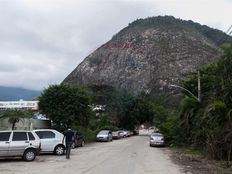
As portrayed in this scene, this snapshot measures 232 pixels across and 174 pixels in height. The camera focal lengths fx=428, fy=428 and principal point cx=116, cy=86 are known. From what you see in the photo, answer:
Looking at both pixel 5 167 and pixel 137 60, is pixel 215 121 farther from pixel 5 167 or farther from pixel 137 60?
pixel 137 60

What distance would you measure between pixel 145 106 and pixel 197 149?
6216cm

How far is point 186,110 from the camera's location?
40.5m

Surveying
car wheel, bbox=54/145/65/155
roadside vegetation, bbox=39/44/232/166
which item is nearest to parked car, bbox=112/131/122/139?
roadside vegetation, bbox=39/44/232/166

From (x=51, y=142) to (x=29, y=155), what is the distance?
16.1 feet

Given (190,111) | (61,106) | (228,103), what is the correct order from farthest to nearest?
1. (61,106)
2. (190,111)
3. (228,103)

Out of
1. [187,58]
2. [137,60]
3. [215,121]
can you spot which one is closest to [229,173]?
[215,121]

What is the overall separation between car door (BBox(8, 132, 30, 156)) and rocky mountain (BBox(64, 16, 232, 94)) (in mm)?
88464

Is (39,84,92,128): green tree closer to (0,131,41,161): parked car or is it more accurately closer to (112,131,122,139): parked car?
(0,131,41,161): parked car

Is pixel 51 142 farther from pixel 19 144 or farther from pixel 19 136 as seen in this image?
pixel 19 144

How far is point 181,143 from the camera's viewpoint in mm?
43750

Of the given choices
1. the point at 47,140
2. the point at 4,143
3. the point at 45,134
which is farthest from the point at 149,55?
the point at 4,143

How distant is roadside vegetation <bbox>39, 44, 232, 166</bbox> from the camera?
83.1 ft

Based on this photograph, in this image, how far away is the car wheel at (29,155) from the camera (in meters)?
22.9

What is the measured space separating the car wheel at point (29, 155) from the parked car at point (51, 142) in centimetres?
444
